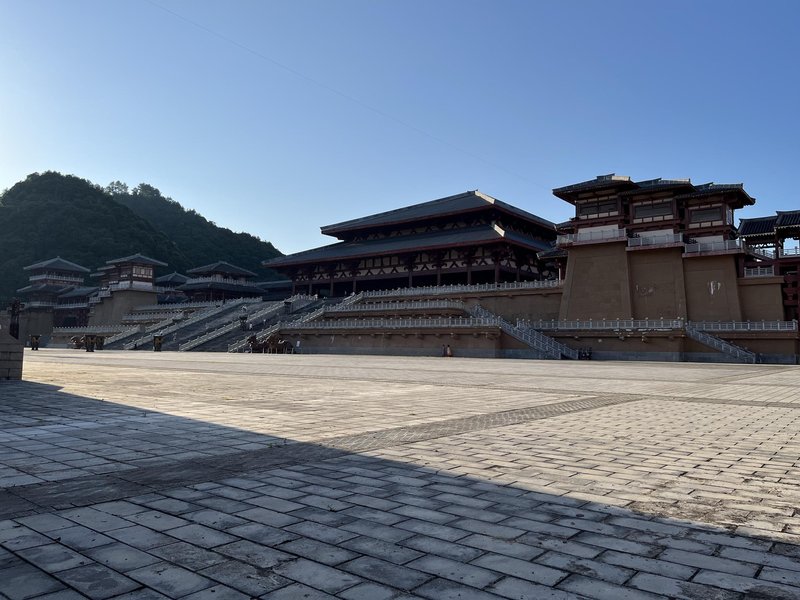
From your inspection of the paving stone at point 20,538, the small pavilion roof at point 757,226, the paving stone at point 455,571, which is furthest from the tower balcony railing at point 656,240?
the paving stone at point 20,538

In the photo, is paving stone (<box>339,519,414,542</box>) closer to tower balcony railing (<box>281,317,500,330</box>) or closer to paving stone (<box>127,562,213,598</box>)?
paving stone (<box>127,562,213,598</box>)

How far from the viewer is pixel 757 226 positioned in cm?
4191

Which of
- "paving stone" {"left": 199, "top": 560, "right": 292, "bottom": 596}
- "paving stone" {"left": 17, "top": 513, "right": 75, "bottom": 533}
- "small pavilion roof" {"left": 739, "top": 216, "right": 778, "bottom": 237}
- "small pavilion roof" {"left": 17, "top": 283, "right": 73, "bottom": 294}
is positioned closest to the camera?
"paving stone" {"left": 199, "top": 560, "right": 292, "bottom": 596}

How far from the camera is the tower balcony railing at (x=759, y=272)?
1350 inches

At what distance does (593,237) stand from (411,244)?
17985mm

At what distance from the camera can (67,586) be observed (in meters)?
2.51

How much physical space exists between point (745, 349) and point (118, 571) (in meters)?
37.5

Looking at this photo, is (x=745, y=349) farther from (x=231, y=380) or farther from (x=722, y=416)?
(x=231, y=380)

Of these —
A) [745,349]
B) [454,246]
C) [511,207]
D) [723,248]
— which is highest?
[511,207]

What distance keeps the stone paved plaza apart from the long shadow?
0.02 meters

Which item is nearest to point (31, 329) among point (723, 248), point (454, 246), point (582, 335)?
point (454, 246)

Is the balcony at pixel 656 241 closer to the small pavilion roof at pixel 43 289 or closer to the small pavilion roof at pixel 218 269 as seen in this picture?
the small pavilion roof at pixel 218 269

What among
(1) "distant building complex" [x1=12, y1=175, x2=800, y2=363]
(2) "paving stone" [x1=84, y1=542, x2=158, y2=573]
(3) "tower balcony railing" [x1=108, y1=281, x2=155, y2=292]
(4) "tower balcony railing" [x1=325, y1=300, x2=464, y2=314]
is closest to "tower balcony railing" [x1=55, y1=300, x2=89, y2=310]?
(3) "tower balcony railing" [x1=108, y1=281, x2=155, y2=292]

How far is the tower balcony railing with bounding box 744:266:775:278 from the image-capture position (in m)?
34.3
